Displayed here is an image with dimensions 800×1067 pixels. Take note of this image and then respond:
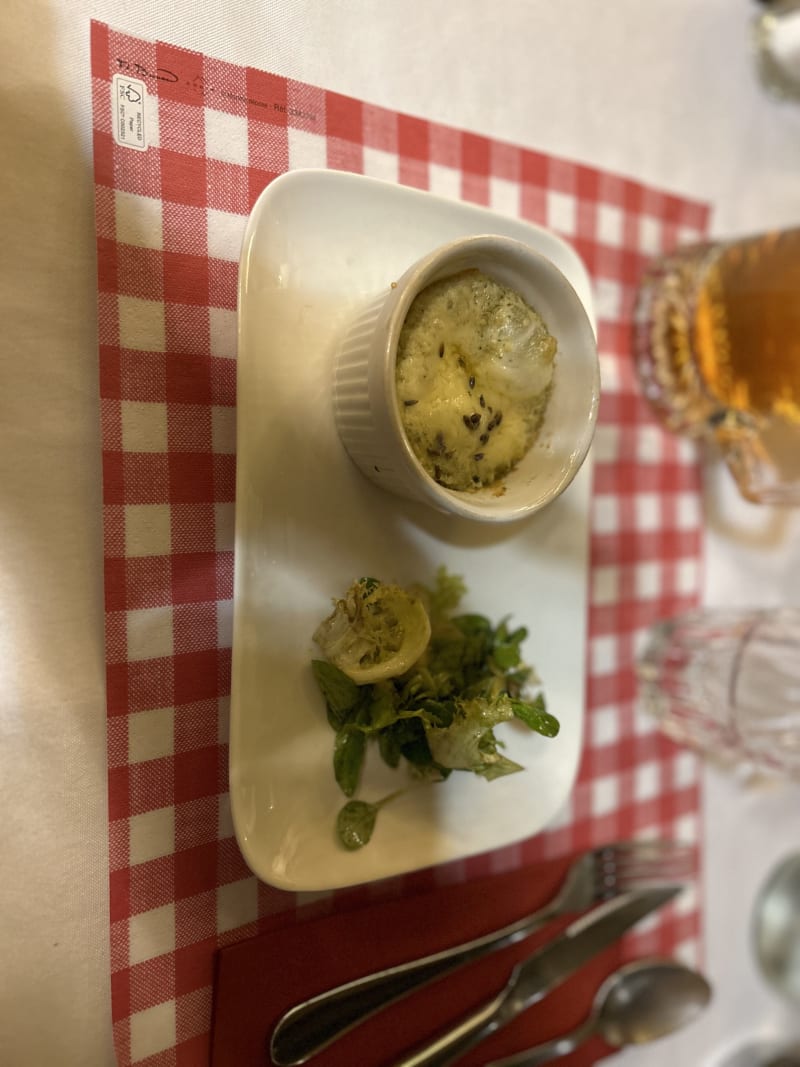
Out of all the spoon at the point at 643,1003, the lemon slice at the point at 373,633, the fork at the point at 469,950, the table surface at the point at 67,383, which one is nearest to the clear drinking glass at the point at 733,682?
the fork at the point at 469,950

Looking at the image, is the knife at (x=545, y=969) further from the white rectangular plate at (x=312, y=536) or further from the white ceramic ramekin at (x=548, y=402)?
the white ceramic ramekin at (x=548, y=402)

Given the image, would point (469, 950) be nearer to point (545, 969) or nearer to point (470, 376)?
point (545, 969)

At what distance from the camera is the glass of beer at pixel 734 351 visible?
0.87m

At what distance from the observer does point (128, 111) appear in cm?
67

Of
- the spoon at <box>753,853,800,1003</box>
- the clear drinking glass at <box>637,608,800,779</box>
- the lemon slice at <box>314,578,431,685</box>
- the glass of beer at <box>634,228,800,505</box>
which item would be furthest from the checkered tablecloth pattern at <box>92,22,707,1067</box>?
the spoon at <box>753,853,800,1003</box>

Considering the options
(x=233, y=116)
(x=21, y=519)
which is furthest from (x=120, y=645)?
(x=233, y=116)

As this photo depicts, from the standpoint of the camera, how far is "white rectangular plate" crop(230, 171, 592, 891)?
674 millimetres

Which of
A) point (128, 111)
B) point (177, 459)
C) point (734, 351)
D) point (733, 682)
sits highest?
point (128, 111)

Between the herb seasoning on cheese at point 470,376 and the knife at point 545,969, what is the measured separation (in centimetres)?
59

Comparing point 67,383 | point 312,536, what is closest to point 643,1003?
point 312,536

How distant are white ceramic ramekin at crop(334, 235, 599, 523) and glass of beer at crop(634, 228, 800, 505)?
33 centimetres

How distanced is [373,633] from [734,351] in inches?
22.9

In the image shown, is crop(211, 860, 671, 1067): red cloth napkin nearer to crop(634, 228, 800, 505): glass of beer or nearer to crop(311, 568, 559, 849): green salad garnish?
crop(311, 568, 559, 849): green salad garnish

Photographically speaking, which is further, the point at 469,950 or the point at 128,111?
the point at 469,950
